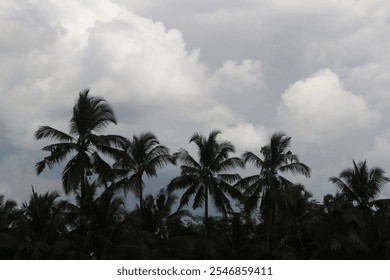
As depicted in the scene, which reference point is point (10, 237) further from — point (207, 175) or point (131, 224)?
point (207, 175)

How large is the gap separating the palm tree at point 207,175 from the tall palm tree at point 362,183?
293 inches

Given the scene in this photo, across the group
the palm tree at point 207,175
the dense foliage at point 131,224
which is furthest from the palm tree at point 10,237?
the palm tree at point 207,175

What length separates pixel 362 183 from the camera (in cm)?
4009

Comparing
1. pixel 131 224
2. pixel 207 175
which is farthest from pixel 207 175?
pixel 131 224

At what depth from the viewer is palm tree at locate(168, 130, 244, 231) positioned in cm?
4031

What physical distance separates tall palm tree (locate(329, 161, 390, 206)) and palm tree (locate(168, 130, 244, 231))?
7436 mm

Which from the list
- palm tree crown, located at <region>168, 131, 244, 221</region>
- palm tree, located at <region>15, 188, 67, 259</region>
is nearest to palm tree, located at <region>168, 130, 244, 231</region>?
palm tree crown, located at <region>168, 131, 244, 221</region>

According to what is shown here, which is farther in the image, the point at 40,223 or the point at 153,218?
the point at 153,218

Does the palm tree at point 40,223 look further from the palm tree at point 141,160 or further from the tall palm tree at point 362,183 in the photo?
the tall palm tree at point 362,183

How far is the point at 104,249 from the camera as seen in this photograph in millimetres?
28969

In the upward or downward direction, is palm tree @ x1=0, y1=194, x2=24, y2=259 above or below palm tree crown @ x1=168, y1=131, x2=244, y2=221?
below

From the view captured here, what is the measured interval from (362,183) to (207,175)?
10483mm

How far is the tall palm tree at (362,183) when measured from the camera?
40062 mm

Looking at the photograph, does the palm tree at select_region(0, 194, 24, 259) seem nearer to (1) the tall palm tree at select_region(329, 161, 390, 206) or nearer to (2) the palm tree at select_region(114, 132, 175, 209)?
(2) the palm tree at select_region(114, 132, 175, 209)
